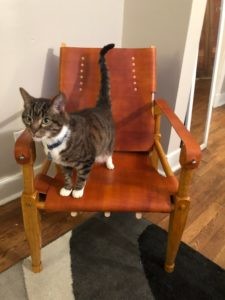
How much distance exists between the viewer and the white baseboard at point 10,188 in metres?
1.65

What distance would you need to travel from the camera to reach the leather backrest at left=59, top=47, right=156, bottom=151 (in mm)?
1456

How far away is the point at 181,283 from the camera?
4.19 ft

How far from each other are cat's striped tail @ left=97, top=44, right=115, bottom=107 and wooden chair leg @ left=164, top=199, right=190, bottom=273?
0.59 m

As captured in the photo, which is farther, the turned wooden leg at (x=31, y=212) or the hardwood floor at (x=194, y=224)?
the hardwood floor at (x=194, y=224)

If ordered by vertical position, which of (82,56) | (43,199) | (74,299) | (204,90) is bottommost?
(74,299)

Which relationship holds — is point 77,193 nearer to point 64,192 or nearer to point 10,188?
point 64,192

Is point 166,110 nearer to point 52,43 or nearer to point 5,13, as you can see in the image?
point 52,43

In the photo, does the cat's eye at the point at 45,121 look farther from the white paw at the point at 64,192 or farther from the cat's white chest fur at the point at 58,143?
the white paw at the point at 64,192

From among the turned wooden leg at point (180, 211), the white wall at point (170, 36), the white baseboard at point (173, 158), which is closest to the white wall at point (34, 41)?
the white wall at point (170, 36)

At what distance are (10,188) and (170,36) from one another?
4.01 ft

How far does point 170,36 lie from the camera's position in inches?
62.2

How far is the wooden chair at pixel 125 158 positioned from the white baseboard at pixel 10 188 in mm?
438

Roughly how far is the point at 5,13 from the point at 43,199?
0.84 meters

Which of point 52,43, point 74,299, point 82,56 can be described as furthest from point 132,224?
point 52,43
